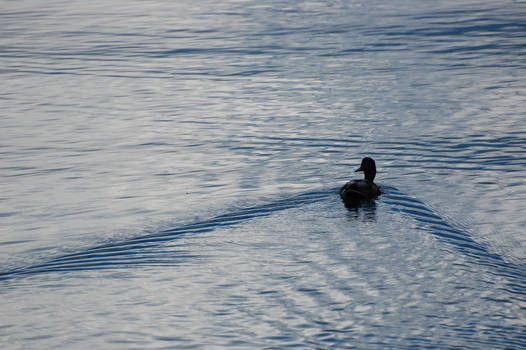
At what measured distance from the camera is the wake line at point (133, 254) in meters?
8.80

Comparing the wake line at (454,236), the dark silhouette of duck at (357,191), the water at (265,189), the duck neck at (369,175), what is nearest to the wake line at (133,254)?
the water at (265,189)

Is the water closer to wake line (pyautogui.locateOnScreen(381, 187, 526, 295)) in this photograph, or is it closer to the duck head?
wake line (pyautogui.locateOnScreen(381, 187, 526, 295))

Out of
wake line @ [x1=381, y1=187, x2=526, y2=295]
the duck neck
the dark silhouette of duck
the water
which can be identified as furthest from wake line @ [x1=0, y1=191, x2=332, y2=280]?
wake line @ [x1=381, y1=187, x2=526, y2=295]

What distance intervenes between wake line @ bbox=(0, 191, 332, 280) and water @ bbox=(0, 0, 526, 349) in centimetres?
3

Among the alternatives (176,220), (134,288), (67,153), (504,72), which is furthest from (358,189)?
(504,72)

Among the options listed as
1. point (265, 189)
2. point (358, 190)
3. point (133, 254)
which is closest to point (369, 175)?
point (358, 190)

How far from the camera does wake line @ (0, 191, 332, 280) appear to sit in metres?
A: 8.80

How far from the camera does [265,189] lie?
1094 centimetres

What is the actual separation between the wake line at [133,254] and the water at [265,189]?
1.3 inches

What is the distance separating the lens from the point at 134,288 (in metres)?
8.23

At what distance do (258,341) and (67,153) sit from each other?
266 inches

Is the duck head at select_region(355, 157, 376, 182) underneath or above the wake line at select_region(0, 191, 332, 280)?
above

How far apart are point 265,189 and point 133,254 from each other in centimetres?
252

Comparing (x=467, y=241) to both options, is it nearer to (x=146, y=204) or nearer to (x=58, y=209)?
(x=146, y=204)
